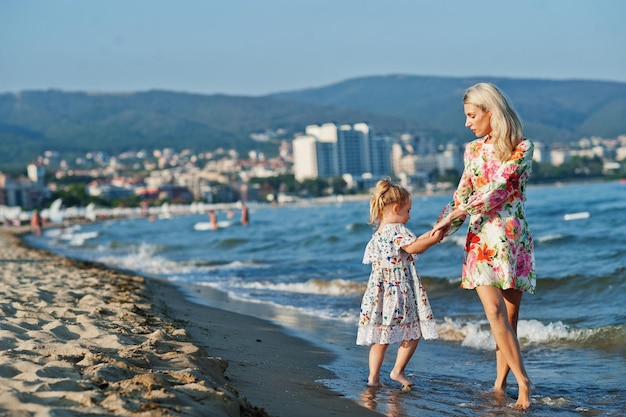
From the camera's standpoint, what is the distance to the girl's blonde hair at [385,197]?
4684 millimetres

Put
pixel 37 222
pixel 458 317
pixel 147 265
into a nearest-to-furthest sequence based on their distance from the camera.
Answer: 1. pixel 458 317
2. pixel 147 265
3. pixel 37 222

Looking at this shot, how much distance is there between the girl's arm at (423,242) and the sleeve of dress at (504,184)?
20 cm

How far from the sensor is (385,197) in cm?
468

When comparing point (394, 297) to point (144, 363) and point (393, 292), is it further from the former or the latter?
point (144, 363)

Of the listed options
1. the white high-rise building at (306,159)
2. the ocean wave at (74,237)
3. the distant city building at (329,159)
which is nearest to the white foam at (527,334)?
the ocean wave at (74,237)

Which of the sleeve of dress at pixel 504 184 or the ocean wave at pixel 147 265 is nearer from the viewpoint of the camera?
the sleeve of dress at pixel 504 184

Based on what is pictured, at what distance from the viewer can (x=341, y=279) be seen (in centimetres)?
1254

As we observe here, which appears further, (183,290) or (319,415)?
(183,290)

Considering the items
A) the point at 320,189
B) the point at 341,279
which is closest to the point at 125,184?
the point at 320,189

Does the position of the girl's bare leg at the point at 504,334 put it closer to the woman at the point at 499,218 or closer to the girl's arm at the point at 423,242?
the woman at the point at 499,218

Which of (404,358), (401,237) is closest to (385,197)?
(401,237)

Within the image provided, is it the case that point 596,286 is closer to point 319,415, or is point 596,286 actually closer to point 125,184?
point 319,415

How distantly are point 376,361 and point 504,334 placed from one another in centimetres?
75

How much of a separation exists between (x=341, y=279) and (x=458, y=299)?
9.91ft
